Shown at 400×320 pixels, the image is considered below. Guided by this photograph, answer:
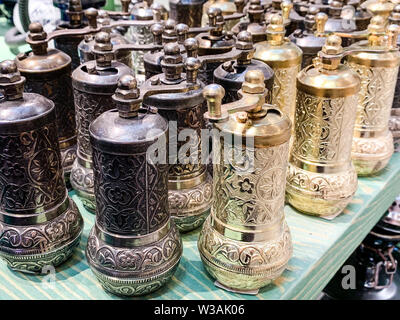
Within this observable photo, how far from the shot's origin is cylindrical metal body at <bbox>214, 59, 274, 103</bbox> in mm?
1125

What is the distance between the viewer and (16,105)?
94 centimetres

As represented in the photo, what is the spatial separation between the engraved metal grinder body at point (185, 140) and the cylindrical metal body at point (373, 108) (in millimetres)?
459

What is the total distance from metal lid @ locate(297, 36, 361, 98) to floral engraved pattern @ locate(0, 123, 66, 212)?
57cm

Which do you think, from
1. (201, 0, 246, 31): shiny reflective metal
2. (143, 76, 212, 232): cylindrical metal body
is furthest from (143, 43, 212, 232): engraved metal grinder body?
(201, 0, 246, 31): shiny reflective metal

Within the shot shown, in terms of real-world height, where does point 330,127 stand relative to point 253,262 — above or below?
above

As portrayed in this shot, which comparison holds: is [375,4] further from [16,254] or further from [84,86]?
[16,254]

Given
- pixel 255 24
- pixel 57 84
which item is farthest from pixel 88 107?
pixel 255 24

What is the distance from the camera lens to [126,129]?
34.9 inches

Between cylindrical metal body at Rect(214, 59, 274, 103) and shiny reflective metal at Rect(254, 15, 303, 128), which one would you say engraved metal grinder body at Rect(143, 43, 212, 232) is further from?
shiny reflective metal at Rect(254, 15, 303, 128)

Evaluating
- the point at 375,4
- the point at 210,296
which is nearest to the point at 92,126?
the point at 210,296

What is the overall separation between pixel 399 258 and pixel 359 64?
933mm

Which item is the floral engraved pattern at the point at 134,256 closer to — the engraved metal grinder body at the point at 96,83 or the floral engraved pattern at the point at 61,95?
the engraved metal grinder body at the point at 96,83

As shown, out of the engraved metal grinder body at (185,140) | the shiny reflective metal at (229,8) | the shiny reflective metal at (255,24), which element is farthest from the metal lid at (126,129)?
the shiny reflective metal at (229,8)
